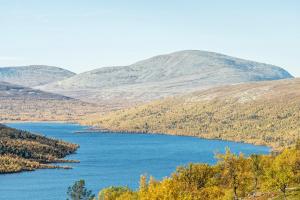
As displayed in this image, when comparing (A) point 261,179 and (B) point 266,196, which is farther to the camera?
(A) point 261,179

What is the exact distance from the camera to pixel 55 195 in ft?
643

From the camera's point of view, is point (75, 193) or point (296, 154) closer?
point (296, 154)

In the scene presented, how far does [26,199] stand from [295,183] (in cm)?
8663

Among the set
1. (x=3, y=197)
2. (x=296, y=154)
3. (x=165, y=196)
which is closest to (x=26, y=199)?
(x=3, y=197)

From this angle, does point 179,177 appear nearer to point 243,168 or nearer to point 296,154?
point 243,168

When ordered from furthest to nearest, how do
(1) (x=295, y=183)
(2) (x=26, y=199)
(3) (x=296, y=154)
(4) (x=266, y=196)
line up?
1. (2) (x=26, y=199)
2. (3) (x=296, y=154)
3. (1) (x=295, y=183)
4. (4) (x=266, y=196)

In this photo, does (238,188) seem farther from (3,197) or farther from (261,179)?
(3,197)

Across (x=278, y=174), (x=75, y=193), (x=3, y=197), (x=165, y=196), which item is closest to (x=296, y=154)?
(x=278, y=174)

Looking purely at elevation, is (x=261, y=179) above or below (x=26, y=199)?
above

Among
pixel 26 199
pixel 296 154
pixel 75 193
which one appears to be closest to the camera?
pixel 296 154

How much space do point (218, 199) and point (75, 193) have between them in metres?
58.7

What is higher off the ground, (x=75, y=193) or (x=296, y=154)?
(x=296, y=154)

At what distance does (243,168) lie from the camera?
465ft

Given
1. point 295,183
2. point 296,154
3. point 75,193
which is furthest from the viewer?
point 75,193
